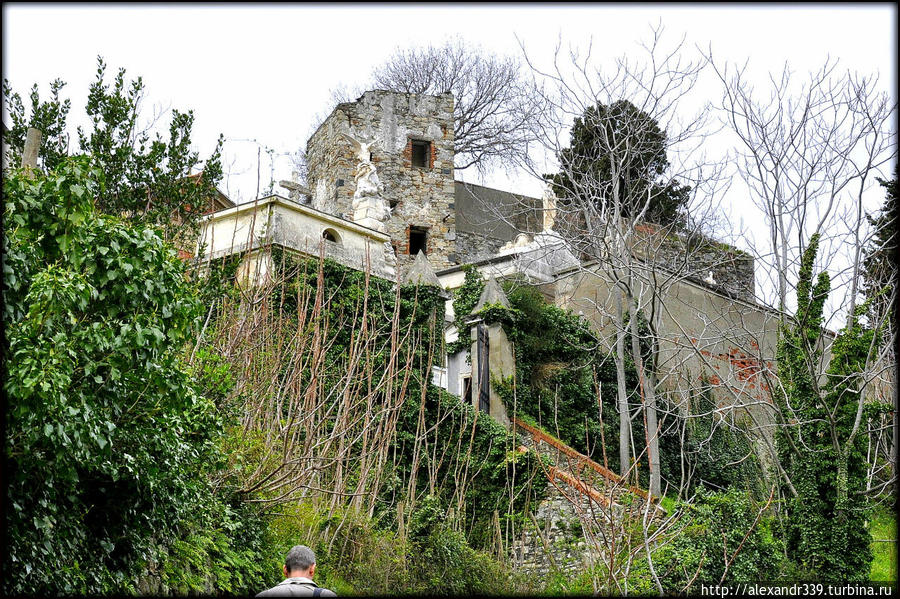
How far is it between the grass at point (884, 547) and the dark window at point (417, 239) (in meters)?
15.8

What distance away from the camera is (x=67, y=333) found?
5812mm

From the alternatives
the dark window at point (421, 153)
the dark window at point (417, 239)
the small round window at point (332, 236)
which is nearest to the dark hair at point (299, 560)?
the small round window at point (332, 236)

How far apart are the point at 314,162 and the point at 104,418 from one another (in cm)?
2482

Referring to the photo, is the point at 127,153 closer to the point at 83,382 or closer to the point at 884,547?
the point at 83,382

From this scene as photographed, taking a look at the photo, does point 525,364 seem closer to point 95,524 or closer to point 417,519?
point 417,519

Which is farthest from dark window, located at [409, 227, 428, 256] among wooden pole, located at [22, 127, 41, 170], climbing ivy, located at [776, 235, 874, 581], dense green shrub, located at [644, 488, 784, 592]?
wooden pole, located at [22, 127, 41, 170]

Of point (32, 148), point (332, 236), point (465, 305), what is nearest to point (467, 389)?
point (465, 305)

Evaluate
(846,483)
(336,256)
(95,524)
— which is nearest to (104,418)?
(95,524)

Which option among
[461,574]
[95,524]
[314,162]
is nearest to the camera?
[95,524]

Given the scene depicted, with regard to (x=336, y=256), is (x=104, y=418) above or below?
below

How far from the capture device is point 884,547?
1501cm

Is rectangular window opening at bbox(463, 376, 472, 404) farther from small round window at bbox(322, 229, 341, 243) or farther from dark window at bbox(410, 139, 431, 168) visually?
dark window at bbox(410, 139, 431, 168)

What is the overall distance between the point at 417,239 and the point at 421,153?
9.65ft

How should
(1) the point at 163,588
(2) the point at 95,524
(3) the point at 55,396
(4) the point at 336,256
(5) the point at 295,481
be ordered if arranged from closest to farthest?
(3) the point at 55,396
(2) the point at 95,524
(1) the point at 163,588
(5) the point at 295,481
(4) the point at 336,256
